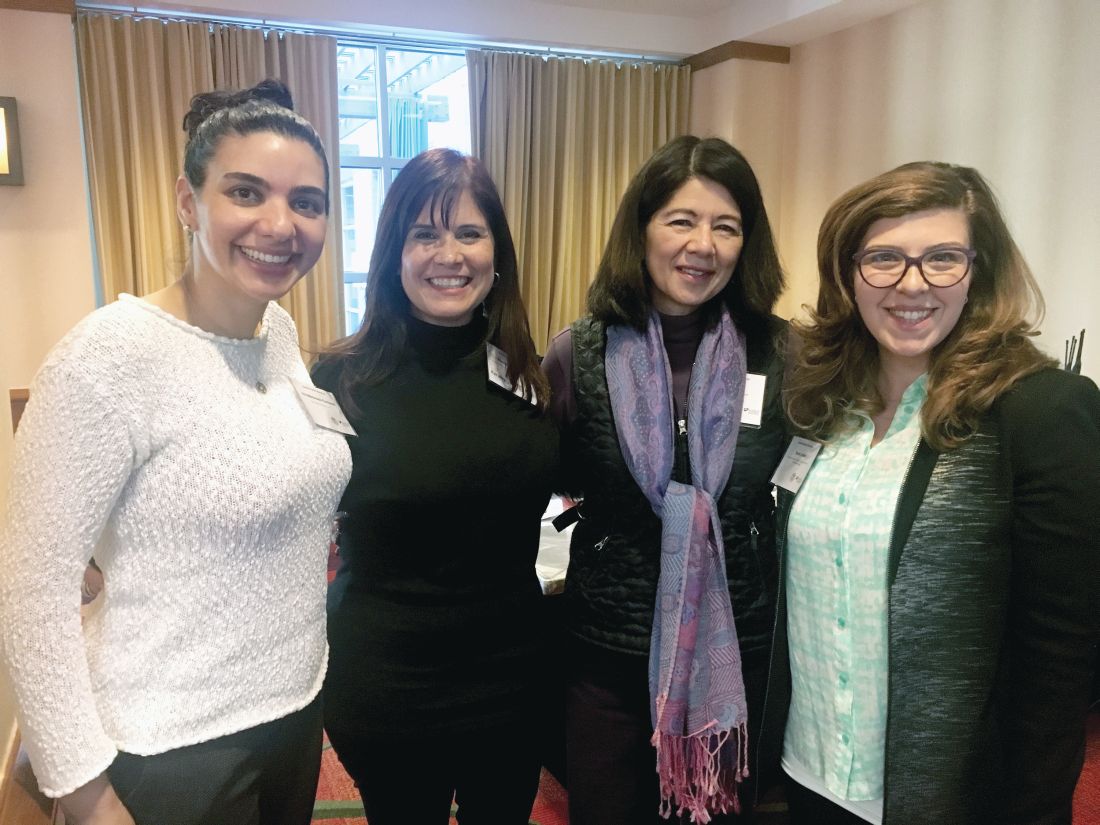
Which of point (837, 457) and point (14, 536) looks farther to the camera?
point (837, 457)

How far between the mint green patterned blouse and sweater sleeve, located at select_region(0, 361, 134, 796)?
1023mm

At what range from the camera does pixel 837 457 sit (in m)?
1.36

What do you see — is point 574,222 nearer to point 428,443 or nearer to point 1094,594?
point 428,443

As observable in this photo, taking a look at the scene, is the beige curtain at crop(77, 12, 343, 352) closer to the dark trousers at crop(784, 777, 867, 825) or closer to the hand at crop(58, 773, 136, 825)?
the hand at crop(58, 773, 136, 825)

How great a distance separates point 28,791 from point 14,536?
5.92ft

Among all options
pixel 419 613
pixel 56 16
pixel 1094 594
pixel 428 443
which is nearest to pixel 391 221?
pixel 428 443

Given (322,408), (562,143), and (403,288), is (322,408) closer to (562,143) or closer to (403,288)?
(403,288)

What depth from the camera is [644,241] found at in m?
1.60

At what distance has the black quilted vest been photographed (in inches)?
59.3

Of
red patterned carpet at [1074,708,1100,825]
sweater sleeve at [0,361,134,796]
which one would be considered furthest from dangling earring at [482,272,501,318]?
red patterned carpet at [1074,708,1100,825]

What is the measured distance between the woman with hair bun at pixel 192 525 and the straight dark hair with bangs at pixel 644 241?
24.2 inches

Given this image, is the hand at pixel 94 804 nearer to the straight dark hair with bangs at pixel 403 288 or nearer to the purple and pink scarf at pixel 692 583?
the straight dark hair with bangs at pixel 403 288

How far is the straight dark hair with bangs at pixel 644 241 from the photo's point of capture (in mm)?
1535

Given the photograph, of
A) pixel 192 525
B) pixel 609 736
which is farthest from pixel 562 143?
pixel 192 525
